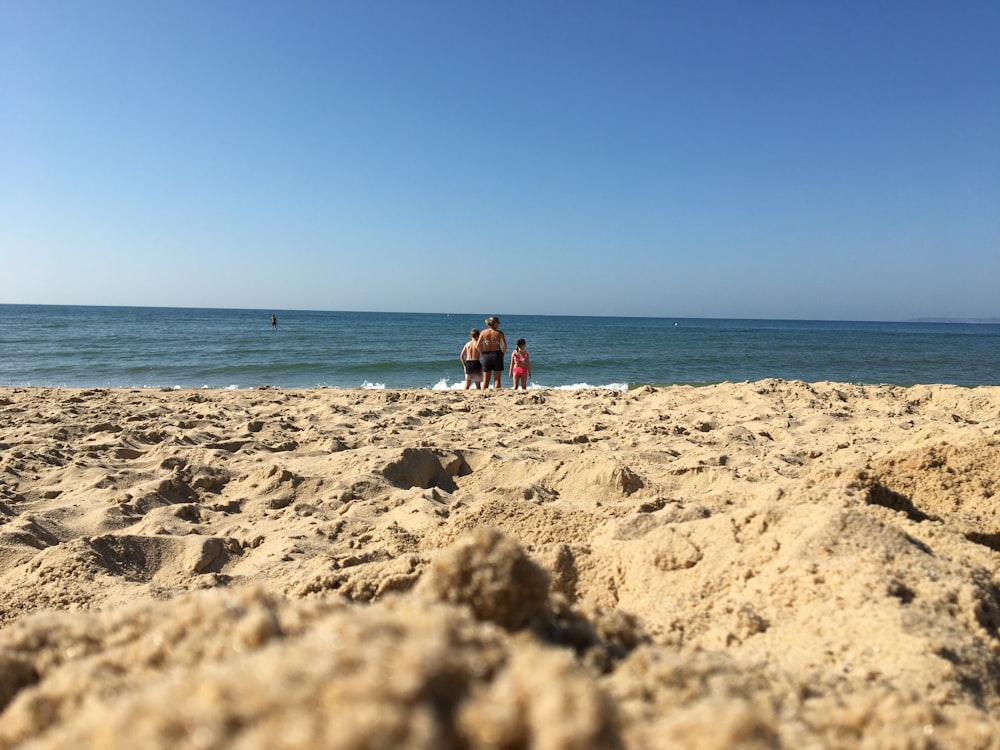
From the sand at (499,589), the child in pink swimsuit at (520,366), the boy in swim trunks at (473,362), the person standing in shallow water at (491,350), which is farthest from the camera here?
the boy in swim trunks at (473,362)

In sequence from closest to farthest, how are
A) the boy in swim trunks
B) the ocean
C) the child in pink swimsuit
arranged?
the child in pink swimsuit
the boy in swim trunks
the ocean

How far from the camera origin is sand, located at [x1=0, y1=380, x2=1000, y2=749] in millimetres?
740

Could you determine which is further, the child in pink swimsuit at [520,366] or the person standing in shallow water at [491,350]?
the child in pink swimsuit at [520,366]

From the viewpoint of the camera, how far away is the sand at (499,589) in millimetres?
740

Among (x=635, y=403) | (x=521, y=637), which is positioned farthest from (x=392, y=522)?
(x=635, y=403)

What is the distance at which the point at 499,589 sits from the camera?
3.96 feet

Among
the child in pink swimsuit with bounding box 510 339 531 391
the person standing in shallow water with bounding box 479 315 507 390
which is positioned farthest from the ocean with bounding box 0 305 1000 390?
the person standing in shallow water with bounding box 479 315 507 390

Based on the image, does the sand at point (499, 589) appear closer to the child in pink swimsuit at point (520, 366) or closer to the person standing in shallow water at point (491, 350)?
the person standing in shallow water at point (491, 350)

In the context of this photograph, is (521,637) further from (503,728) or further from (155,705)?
(155,705)

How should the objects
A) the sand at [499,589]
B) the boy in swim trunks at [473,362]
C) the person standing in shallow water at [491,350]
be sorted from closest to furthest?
1. the sand at [499,589]
2. the person standing in shallow water at [491,350]
3. the boy in swim trunks at [473,362]

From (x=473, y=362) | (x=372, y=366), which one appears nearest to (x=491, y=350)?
(x=473, y=362)

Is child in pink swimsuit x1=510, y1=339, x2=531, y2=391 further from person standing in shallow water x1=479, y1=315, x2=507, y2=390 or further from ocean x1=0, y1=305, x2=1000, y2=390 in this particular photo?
ocean x1=0, y1=305, x2=1000, y2=390

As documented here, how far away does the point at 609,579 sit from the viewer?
2316 millimetres

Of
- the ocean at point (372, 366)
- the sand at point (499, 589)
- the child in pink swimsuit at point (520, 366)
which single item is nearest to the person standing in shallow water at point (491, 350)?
the child in pink swimsuit at point (520, 366)
